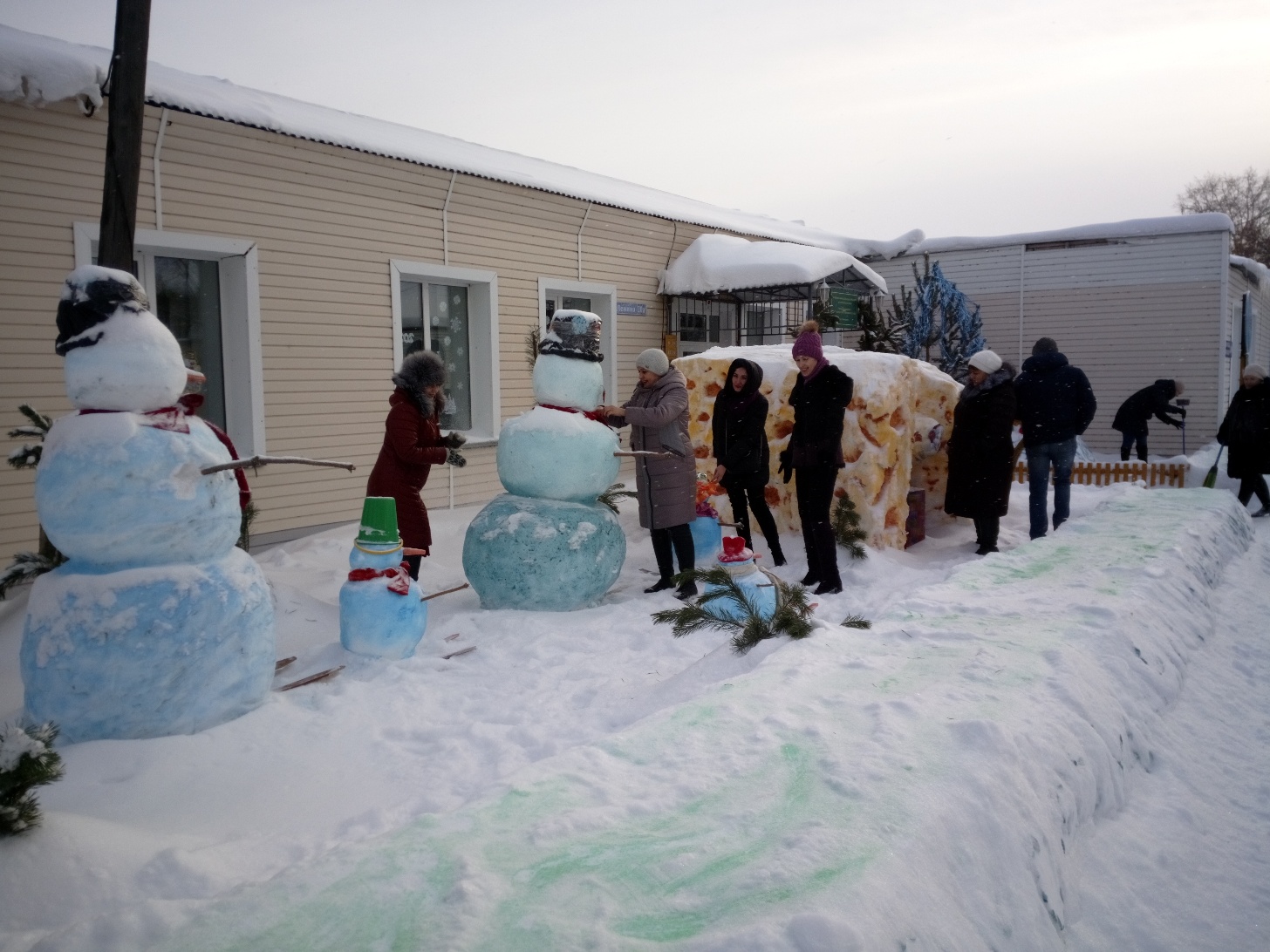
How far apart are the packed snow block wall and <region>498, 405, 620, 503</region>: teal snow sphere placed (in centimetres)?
221

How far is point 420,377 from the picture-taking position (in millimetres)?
5328

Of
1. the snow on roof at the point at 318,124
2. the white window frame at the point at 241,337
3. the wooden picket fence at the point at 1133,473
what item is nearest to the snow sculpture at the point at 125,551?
the snow on roof at the point at 318,124

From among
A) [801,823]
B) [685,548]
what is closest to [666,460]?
[685,548]

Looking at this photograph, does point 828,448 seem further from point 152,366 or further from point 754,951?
point 754,951

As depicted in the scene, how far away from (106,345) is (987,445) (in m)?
6.08

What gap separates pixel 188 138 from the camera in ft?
23.2

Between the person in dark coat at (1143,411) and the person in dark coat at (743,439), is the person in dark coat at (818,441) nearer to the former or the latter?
the person in dark coat at (743,439)

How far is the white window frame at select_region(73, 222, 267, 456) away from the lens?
24.6ft

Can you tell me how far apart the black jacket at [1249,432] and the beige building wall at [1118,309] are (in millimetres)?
6996

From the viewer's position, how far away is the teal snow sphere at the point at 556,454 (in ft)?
17.4

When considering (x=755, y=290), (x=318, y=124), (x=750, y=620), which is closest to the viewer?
(x=750, y=620)

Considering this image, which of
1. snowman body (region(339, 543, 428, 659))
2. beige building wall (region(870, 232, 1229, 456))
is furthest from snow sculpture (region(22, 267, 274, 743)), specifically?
beige building wall (region(870, 232, 1229, 456))

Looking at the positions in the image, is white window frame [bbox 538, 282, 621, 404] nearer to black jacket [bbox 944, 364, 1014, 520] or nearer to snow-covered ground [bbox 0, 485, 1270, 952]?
black jacket [bbox 944, 364, 1014, 520]

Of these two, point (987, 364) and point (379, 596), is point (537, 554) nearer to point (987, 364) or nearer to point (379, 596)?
point (379, 596)
